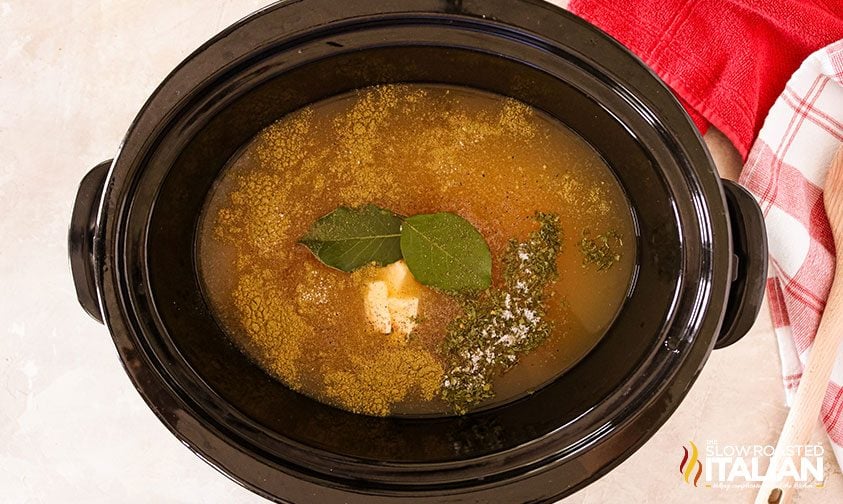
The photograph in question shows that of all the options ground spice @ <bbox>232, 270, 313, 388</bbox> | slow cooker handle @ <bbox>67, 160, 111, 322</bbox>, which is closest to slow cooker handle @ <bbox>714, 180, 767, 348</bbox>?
ground spice @ <bbox>232, 270, 313, 388</bbox>

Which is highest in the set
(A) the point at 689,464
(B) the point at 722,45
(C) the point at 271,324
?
(B) the point at 722,45

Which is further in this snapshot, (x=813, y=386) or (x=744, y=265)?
(x=813, y=386)

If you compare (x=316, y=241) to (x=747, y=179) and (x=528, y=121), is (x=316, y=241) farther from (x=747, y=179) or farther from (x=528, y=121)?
(x=747, y=179)

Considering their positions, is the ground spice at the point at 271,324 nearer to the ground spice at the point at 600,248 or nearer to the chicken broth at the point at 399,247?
the chicken broth at the point at 399,247

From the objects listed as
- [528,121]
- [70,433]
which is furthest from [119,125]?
[528,121]

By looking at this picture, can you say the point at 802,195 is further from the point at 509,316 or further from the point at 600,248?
the point at 509,316

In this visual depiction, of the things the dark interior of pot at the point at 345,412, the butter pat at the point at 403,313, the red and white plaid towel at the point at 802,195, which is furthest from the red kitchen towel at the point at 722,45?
the butter pat at the point at 403,313

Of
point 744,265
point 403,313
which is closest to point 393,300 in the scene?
point 403,313
